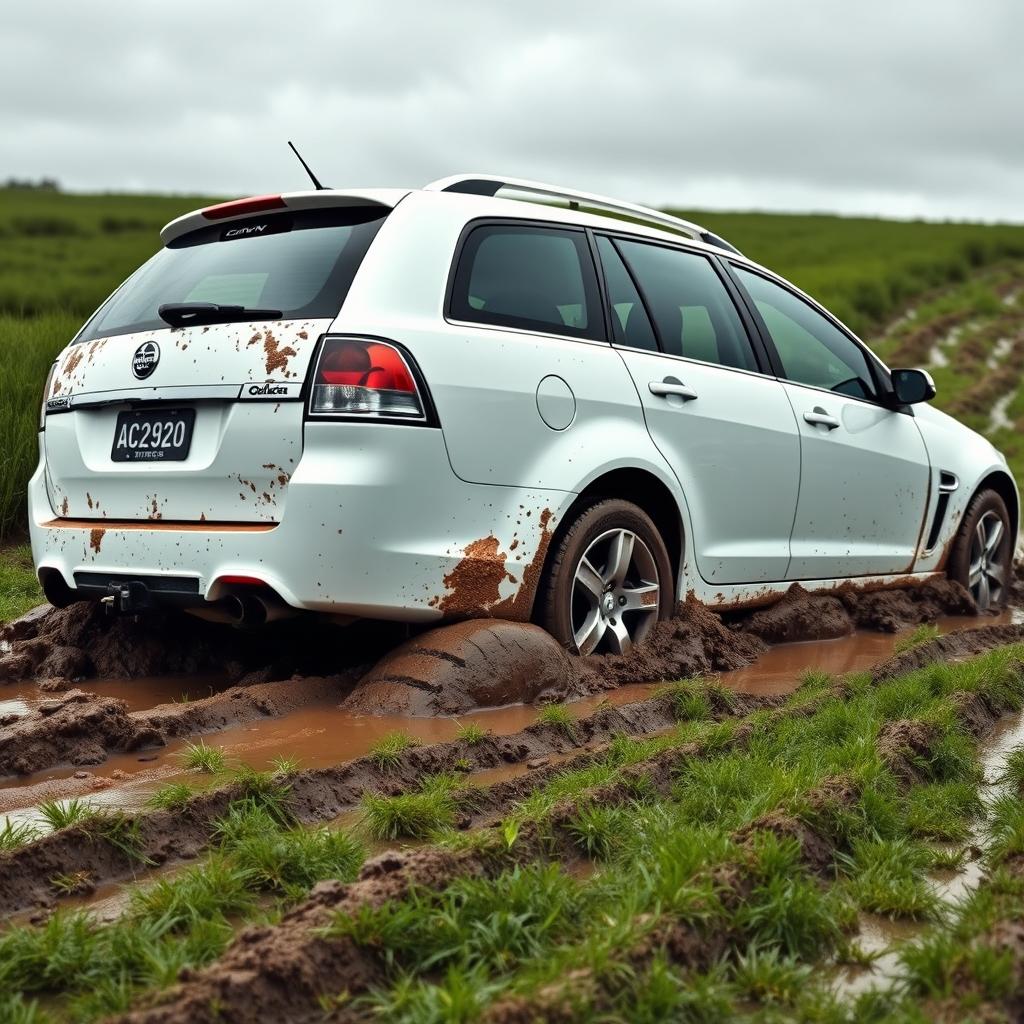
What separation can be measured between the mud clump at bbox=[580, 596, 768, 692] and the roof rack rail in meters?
1.71

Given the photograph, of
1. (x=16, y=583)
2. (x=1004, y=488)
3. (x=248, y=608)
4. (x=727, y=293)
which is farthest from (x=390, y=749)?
(x=1004, y=488)

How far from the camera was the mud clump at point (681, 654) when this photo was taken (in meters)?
5.16

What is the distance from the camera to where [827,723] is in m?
4.57

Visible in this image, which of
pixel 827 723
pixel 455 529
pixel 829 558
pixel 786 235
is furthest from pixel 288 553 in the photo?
pixel 786 235

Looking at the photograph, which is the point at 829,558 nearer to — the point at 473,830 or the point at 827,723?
the point at 827,723

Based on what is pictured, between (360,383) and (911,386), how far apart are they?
11.5 feet

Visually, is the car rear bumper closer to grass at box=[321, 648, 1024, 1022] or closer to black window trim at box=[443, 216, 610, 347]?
black window trim at box=[443, 216, 610, 347]

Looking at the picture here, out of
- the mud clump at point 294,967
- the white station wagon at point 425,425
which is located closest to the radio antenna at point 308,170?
the white station wagon at point 425,425

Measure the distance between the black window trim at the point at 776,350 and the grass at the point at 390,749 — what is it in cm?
294

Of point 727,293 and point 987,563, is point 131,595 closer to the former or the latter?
point 727,293

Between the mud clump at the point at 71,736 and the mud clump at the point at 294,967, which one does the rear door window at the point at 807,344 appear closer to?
the mud clump at the point at 71,736

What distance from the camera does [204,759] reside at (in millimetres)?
3920

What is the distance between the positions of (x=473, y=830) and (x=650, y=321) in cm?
284

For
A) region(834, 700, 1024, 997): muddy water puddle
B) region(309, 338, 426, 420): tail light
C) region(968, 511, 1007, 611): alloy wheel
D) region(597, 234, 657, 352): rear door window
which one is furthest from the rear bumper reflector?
region(968, 511, 1007, 611): alloy wheel
